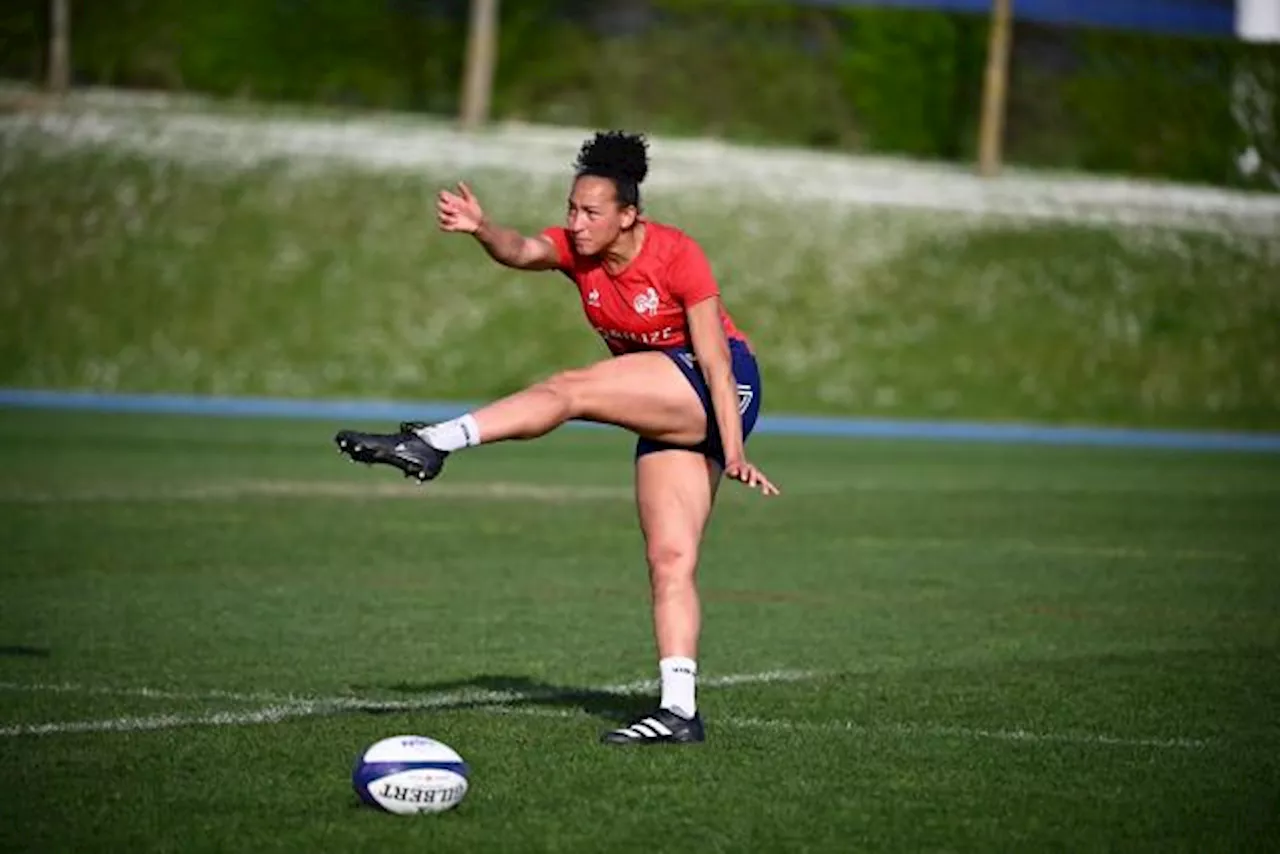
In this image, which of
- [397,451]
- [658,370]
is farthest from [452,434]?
[658,370]

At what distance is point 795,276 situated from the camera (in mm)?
36062

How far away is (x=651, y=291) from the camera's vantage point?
8938 mm

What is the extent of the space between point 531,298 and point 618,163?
85.4 ft

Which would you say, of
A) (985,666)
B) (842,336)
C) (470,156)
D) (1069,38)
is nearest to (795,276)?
(842,336)

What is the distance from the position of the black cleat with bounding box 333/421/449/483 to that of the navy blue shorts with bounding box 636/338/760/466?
1.16 meters

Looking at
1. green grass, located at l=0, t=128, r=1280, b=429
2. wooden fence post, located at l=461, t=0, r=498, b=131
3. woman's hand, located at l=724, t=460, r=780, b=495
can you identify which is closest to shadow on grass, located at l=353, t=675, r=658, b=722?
woman's hand, located at l=724, t=460, r=780, b=495

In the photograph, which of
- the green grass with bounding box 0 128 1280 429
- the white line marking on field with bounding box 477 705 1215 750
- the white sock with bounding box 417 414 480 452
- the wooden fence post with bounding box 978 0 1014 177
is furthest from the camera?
the wooden fence post with bounding box 978 0 1014 177

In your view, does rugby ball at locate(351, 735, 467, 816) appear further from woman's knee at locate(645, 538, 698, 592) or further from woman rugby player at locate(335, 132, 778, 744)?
woman's knee at locate(645, 538, 698, 592)

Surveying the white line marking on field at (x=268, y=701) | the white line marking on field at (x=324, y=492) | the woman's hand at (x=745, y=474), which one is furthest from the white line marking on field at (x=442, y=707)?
the white line marking on field at (x=324, y=492)

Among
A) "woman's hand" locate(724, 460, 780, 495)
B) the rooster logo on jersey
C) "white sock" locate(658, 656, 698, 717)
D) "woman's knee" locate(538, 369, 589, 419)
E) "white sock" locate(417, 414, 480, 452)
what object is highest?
the rooster logo on jersey

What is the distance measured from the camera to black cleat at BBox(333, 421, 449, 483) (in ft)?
26.2

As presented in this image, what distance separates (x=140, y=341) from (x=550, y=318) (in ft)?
19.0

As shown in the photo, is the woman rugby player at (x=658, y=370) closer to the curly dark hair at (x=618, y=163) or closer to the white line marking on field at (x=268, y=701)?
the curly dark hair at (x=618, y=163)

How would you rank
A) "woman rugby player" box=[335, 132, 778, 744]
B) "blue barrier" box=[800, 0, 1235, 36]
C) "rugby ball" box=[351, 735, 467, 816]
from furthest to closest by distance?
"blue barrier" box=[800, 0, 1235, 36] < "woman rugby player" box=[335, 132, 778, 744] < "rugby ball" box=[351, 735, 467, 816]
